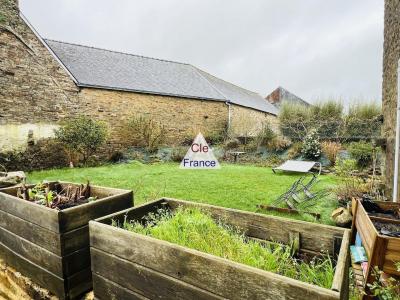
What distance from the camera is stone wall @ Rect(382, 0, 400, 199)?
4.56 metres

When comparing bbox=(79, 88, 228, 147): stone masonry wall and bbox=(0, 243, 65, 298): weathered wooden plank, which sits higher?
bbox=(79, 88, 228, 147): stone masonry wall

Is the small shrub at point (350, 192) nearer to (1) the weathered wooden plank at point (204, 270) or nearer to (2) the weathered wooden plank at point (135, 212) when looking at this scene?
(2) the weathered wooden plank at point (135, 212)

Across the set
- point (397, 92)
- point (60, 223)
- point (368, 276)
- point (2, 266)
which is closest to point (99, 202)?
point (60, 223)

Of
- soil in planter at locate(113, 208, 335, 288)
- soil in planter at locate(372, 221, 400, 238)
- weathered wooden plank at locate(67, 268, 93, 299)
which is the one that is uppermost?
soil in planter at locate(113, 208, 335, 288)

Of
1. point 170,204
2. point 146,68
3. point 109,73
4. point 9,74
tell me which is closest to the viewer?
point 170,204

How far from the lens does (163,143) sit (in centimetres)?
1466

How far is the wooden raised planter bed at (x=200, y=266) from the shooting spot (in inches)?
46.4

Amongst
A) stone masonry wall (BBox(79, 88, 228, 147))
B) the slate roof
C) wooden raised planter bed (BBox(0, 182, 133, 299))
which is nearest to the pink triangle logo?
wooden raised planter bed (BBox(0, 182, 133, 299))

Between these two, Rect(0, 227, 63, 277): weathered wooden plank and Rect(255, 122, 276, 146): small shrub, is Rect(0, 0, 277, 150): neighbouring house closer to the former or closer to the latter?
Rect(255, 122, 276, 146): small shrub

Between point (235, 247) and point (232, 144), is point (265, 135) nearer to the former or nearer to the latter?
point (232, 144)

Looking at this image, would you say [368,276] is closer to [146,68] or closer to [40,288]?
[40,288]

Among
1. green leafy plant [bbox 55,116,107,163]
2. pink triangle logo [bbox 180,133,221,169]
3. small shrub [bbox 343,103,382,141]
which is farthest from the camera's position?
small shrub [bbox 343,103,382,141]

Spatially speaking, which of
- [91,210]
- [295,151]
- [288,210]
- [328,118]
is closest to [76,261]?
[91,210]

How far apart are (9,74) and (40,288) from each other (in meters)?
10.8
